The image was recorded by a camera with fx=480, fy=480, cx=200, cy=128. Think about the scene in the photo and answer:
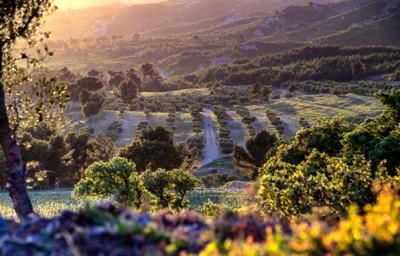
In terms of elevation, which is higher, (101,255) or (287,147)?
(101,255)

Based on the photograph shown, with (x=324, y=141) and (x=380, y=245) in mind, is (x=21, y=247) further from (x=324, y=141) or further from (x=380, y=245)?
(x=324, y=141)

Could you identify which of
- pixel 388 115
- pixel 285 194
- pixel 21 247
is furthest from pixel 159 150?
pixel 21 247

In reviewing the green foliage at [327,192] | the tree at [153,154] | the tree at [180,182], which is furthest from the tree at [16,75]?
the tree at [153,154]

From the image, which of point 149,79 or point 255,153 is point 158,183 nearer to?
point 255,153

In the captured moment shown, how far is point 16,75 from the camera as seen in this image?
1452 cm

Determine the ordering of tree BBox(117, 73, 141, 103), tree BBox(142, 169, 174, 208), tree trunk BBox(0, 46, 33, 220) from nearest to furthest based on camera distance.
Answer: tree trunk BBox(0, 46, 33, 220), tree BBox(142, 169, 174, 208), tree BBox(117, 73, 141, 103)

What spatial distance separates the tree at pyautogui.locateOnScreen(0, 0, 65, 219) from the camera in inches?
539

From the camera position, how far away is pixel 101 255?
596 centimetres

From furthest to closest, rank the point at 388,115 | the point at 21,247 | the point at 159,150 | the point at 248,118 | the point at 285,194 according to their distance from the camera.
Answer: the point at 248,118 → the point at 159,150 → the point at 388,115 → the point at 285,194 → the point at 21,247

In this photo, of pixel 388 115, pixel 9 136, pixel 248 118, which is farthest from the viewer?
pixel 248 118

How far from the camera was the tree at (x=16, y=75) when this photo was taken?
13.7 metres

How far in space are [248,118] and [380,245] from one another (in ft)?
307

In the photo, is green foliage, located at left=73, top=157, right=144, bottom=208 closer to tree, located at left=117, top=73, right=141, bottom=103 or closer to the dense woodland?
the dense woodland

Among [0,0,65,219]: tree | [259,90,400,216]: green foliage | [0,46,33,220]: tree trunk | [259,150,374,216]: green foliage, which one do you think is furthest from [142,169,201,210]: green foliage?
[0,46,33,220]: tree trunk
